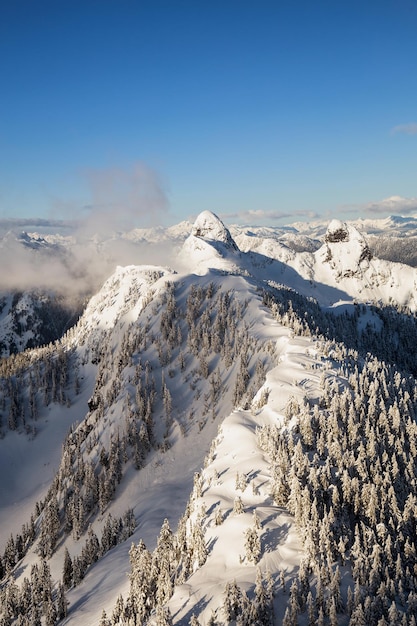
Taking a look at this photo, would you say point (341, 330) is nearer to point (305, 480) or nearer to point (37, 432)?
point (37, 432)

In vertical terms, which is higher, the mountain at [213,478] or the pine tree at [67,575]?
the mountain at [213,478]

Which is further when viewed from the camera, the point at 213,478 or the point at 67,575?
the point at 67,575

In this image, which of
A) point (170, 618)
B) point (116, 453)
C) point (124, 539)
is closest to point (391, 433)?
point (170, 618)

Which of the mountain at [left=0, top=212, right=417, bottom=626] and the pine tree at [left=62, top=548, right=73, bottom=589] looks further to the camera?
the pine tree at [left=62, top=548, right=73, bottom=589]

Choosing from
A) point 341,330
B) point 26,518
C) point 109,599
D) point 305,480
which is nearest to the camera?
point 305,480

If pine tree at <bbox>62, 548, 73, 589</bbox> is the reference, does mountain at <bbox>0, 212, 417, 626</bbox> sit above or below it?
above

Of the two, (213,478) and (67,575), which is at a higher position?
(213,478)

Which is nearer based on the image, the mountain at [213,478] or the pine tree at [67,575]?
the mountain at [213,478]

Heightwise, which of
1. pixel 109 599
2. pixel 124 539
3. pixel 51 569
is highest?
pixel 109 599
